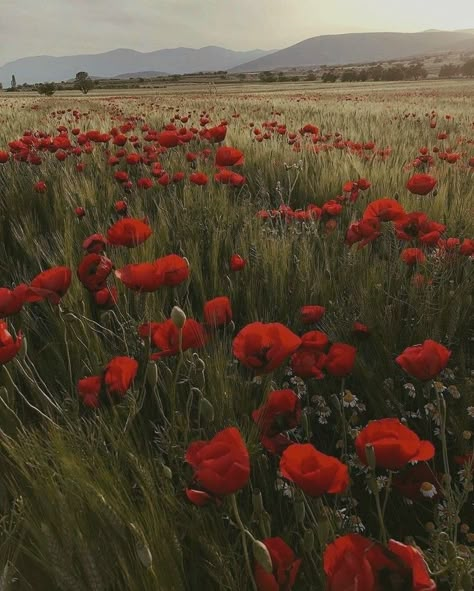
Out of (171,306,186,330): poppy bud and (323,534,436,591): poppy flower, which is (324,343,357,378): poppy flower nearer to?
(171,306,186,330): poppy bud

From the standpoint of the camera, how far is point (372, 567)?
0.59 meters

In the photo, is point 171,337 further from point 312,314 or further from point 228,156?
point 228,156

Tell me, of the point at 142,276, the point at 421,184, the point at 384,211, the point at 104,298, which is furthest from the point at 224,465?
the point at 421,184

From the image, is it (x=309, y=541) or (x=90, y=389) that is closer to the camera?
(x=309, y=541)

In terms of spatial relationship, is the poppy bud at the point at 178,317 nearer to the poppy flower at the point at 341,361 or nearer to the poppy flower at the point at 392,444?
the poppy flower at the point at 341,361

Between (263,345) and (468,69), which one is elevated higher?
(468,69)

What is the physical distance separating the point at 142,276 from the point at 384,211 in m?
0.95

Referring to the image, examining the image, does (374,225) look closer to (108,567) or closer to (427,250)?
(427,250)

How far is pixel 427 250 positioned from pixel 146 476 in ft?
5.35

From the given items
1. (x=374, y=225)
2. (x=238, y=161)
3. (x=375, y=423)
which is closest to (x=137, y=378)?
(x=375, y=423)

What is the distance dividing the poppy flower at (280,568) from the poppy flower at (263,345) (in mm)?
307

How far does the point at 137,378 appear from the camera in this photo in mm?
1416

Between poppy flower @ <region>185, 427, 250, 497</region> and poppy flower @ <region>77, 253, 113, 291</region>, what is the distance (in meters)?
0.73

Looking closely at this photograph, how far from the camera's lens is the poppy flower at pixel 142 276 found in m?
1.19
